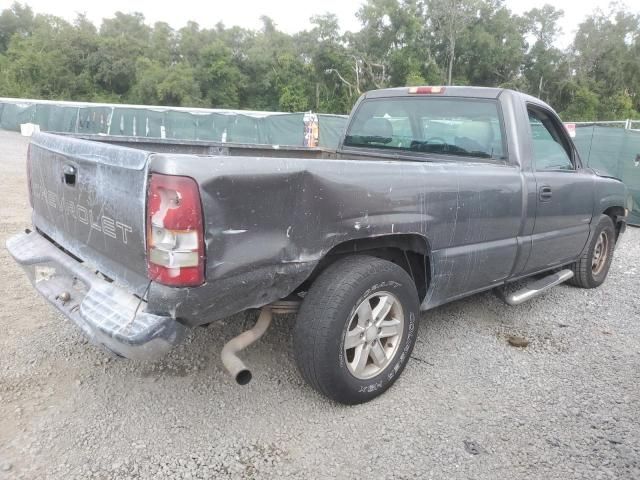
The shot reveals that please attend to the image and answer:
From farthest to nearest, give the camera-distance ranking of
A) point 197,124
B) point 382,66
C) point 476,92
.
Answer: point 382,66 → point 197,124 → point 476,92

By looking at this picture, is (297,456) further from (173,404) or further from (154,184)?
(154,184)

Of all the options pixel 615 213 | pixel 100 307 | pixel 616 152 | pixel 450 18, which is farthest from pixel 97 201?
pixel 450 18

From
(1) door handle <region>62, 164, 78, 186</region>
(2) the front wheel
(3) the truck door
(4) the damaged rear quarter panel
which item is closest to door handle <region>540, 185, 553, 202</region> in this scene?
(3) the truck door

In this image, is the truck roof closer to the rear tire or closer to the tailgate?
the rear tire

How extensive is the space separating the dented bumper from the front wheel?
2.27ft

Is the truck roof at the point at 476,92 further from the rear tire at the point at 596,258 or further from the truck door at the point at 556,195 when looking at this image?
the rear tire at the point at 596,258

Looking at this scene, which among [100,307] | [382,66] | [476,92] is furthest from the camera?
[382,66]

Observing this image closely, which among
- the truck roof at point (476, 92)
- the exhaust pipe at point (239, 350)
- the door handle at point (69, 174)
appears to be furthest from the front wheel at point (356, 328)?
the truck roof at point (476, 92)

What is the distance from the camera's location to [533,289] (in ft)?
12.8

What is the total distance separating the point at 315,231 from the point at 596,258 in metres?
3.94

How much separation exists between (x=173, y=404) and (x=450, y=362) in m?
1.81

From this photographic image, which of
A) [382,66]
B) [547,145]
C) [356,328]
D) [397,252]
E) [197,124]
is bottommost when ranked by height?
[356,328]

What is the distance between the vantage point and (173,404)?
2.70 meters

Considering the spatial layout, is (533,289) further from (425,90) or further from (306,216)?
(306,216)
